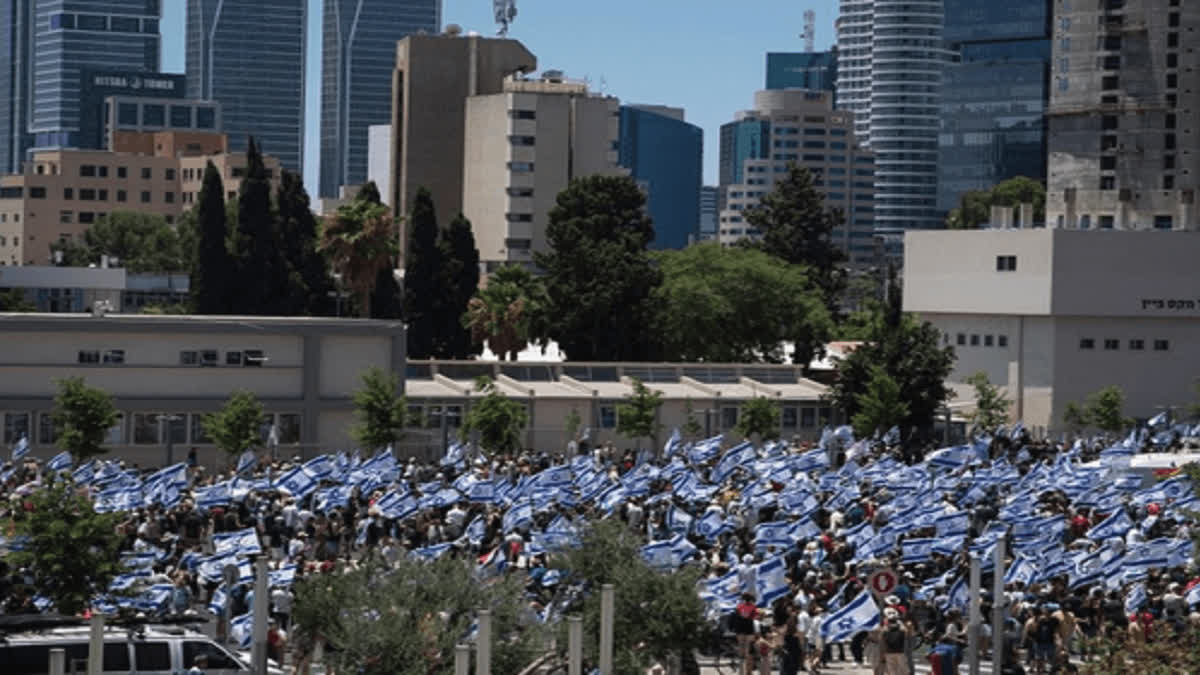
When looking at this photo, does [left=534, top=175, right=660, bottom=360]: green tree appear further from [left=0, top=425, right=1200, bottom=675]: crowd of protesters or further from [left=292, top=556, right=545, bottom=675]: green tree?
[left=292, top=556, right=545, bottom=675]: green tree

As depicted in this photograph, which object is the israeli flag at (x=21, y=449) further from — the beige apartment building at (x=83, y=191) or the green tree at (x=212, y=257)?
the beige apartment building at (x=83, y=191)

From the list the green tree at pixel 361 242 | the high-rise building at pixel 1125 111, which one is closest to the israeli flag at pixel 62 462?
the green tree at pixel 361 242

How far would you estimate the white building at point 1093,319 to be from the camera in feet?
311

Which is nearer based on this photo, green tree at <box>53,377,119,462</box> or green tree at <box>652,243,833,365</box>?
green tree at <box>53,377,119,462</box>

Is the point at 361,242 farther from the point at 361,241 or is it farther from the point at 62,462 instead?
the point at 62,462

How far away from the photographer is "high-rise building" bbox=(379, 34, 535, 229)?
469 ft

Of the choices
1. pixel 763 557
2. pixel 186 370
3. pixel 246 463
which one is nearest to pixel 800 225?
pixel 186 370

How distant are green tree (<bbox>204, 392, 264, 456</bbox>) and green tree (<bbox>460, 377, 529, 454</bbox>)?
25.3ft

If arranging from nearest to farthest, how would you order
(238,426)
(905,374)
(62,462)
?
(62,462), (238,426), (905,374)

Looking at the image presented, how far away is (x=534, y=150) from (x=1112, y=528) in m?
93.7

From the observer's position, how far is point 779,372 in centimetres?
8275

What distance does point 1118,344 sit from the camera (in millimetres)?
95812

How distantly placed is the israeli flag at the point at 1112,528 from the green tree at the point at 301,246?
61.4 m

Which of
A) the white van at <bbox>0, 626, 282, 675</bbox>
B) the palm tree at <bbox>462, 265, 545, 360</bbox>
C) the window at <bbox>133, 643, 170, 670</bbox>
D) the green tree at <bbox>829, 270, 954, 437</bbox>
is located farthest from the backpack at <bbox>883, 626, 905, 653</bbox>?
the palm tree at <bbox>462, 265, 545, 360</bbox>
